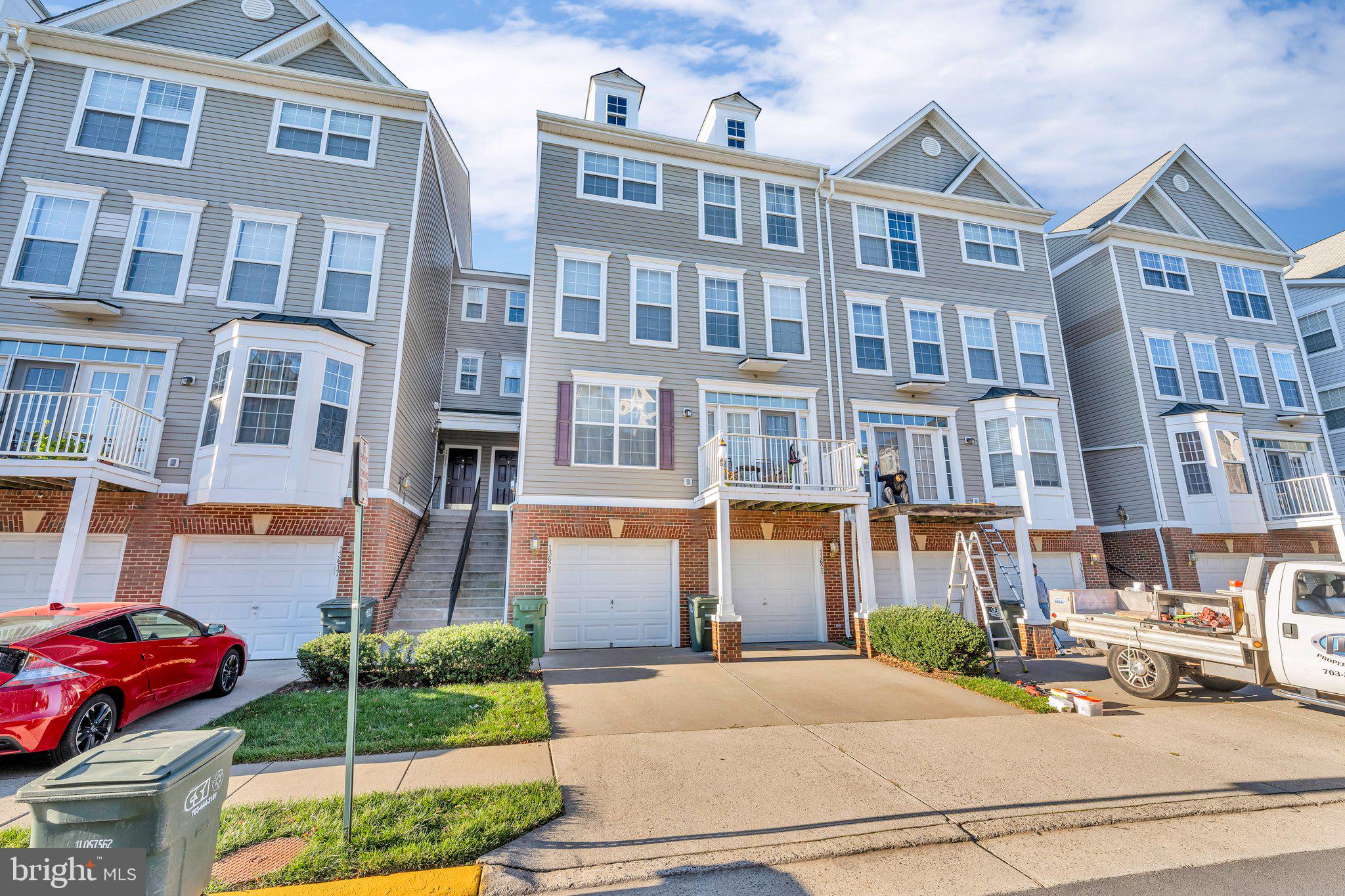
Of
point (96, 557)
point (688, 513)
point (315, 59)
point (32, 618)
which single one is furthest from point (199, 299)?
point (688, 513)

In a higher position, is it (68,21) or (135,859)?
(68,21)

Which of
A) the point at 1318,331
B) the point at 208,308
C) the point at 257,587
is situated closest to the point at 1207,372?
the point at 1318,331

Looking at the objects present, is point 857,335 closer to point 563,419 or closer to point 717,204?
point 717,204

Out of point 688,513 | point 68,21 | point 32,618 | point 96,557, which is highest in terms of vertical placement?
point 68,21

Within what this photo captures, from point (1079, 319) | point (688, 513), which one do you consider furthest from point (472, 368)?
point (1079, 319)

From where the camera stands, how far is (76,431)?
10.2m

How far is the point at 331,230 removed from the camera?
1300 centimetres

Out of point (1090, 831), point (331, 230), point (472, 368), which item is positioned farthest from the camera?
point (472, 368)

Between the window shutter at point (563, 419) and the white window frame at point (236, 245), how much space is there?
6.06m

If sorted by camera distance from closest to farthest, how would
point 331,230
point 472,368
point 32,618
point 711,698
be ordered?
point 32,618
point 711,698
point 331,230
point 472,368

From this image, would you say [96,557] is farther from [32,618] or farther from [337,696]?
[337,696]

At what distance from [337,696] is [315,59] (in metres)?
14.6

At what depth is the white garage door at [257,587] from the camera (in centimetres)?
1101

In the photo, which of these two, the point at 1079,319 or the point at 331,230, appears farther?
the point at 1079,319
